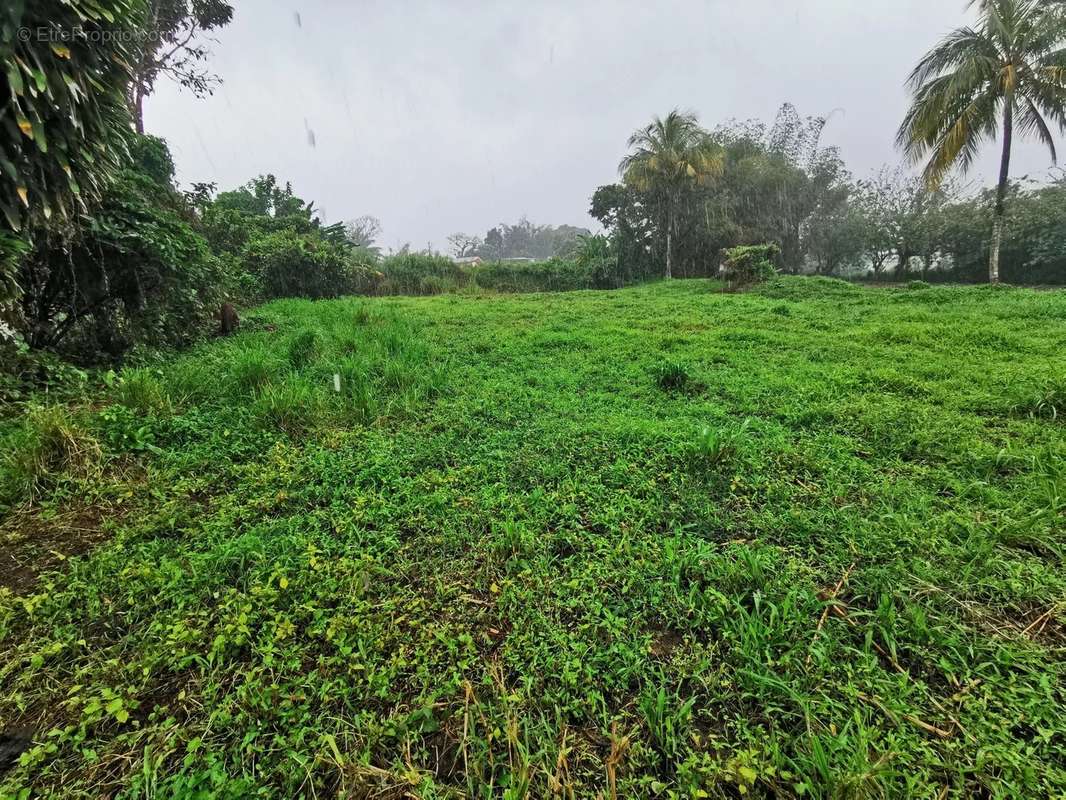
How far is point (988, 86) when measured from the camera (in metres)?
9.76

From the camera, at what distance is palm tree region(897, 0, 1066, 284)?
9141mm

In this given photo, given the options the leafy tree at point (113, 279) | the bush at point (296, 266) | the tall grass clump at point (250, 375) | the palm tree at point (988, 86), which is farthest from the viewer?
the bush at point (296, 266)

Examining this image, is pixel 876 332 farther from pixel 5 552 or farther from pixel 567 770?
pixel 5 552

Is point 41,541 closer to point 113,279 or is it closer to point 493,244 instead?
point 113,279

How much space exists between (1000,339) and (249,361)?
7.58 m

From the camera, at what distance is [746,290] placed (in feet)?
38.5

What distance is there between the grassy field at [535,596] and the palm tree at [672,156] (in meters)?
16.9

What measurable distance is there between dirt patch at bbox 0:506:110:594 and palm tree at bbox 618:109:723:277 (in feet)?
63.9

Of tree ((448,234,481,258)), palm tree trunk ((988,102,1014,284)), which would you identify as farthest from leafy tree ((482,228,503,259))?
palm tree trunk ((988,102,1014,284))

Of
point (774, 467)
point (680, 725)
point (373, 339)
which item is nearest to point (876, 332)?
point (774, 467)

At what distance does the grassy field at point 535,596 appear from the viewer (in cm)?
112

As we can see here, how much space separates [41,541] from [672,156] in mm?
20227

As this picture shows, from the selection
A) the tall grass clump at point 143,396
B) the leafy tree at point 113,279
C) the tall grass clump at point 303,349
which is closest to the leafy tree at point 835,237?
the tall grass clump at point 303,349

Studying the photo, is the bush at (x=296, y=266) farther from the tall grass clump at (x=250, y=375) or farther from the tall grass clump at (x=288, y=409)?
the tall grass clump at (x=288, y=409)
